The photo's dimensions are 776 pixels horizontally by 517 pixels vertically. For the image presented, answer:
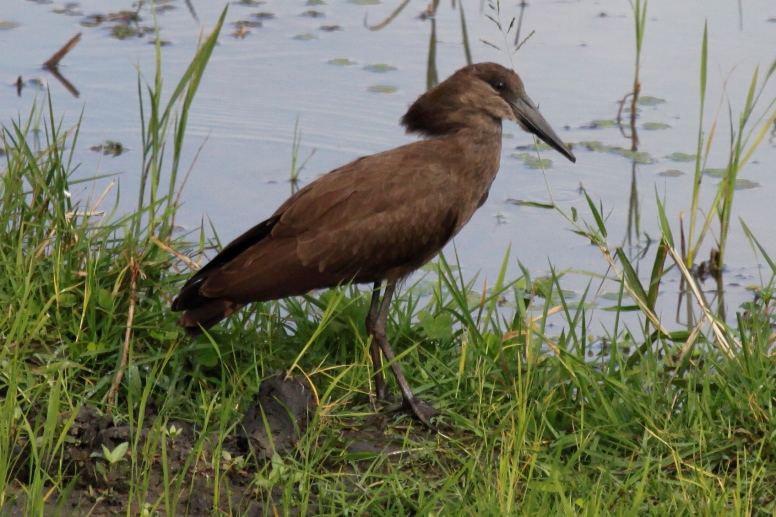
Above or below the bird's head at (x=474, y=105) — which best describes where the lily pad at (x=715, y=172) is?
below

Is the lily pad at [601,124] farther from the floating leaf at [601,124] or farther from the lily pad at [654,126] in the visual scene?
the lily pad at [654,126]

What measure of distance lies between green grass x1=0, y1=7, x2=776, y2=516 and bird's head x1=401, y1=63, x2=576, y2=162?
0.64 m

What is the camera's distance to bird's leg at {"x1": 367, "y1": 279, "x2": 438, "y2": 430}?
3.91m

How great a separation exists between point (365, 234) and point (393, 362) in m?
0.50

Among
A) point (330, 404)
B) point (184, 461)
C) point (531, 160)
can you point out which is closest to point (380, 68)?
point (531, 160)

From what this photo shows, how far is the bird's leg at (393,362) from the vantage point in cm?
391

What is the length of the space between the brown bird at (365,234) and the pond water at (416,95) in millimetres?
1376

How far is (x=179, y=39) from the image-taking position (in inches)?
319

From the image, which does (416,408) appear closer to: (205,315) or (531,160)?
(205,315)

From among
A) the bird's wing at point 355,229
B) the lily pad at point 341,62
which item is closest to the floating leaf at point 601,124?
the lily pad at point 341,62

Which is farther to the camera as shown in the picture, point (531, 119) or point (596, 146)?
point (596, 146)

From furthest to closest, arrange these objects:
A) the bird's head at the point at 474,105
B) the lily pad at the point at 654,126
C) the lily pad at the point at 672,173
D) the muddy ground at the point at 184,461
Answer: the lily pad at the point at 654,126 → the lily pad at the point at 672,173 → the bird's head at the point at 474,105 → the muddy ground at the point at 184,461

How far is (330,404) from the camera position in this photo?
373 centimetres

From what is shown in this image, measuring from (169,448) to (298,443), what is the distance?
0.39m
